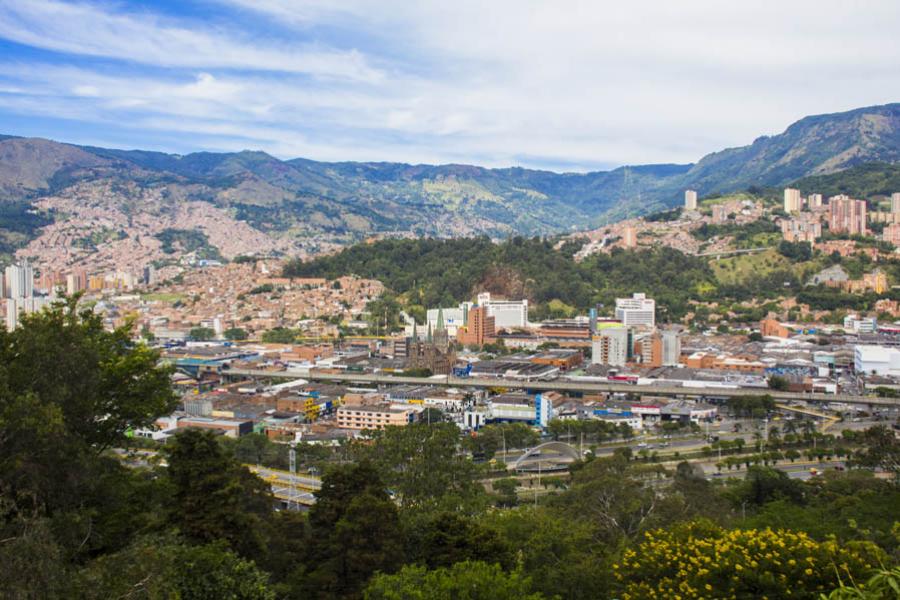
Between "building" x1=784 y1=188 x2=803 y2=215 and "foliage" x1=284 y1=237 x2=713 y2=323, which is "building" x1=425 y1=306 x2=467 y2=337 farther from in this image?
"building" x1=784 y1=188 x2=803 y2=215

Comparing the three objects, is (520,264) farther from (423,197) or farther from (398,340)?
(423,197)

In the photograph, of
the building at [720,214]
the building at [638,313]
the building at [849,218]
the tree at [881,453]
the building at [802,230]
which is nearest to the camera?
the tree at [881,453]

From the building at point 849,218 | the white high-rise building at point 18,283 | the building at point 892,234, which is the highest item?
the building at point 849,218

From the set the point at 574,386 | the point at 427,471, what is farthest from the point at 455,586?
the point at 574,386

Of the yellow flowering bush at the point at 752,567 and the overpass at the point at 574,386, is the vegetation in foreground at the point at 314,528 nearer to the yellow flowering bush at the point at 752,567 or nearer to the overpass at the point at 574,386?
the yellow flowering bush at the point at 752,567

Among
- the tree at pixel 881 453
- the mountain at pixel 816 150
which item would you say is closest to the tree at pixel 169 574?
the tree at pixel 881 453

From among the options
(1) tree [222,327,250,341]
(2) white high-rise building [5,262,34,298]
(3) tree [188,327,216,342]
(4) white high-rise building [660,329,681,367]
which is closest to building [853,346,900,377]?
(4) white high-rise building [660,329,681,367]

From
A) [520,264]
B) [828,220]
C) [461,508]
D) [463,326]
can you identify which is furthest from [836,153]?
[461,508]
